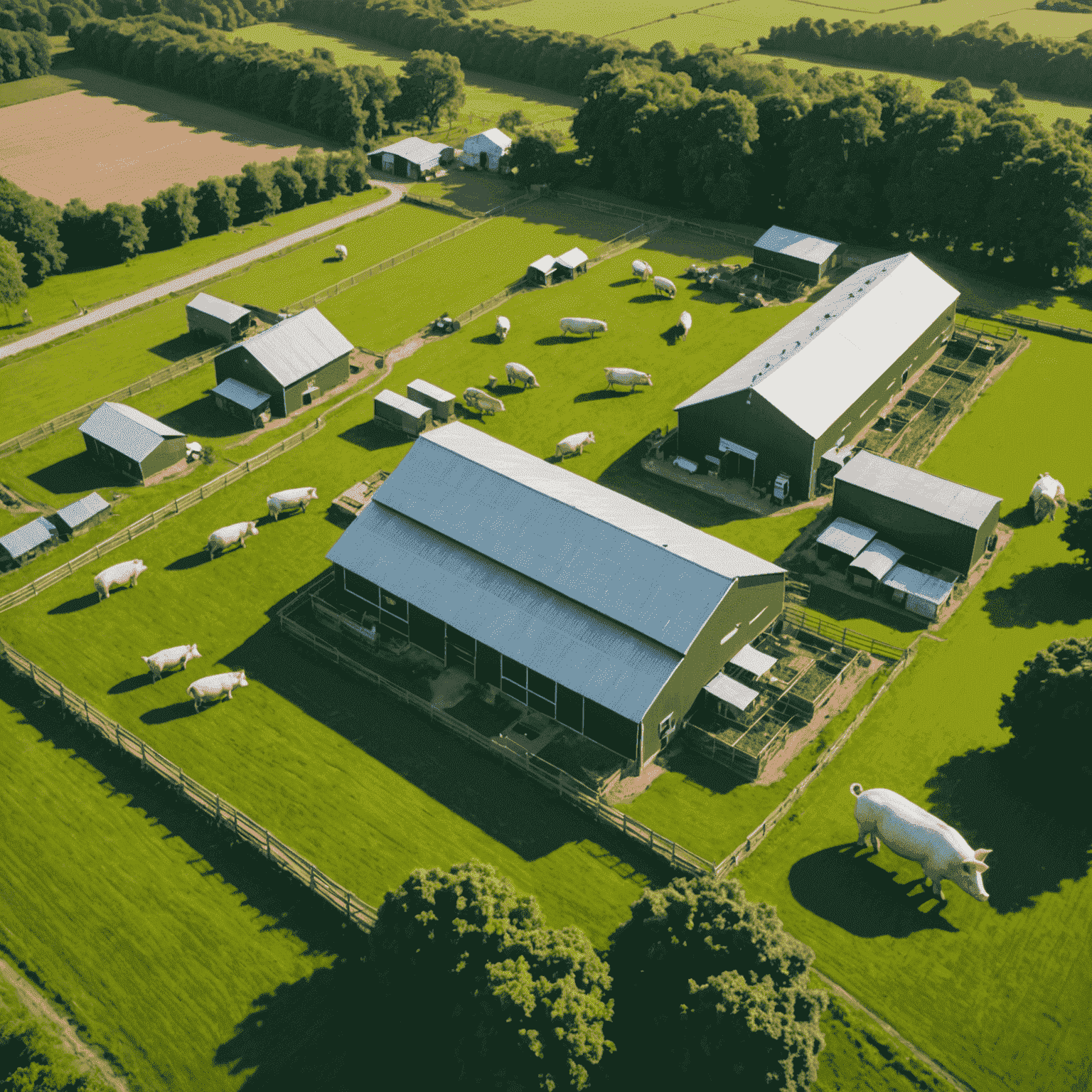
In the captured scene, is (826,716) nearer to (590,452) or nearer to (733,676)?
(733,676)

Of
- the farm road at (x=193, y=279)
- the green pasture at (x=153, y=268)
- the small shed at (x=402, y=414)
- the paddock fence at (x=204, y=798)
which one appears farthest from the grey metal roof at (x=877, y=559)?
the green pasture at (x=153, y=268)

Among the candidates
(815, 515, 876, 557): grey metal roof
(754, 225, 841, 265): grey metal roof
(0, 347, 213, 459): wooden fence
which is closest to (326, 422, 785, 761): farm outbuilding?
(815, 515, 876, 557): grey metal roof

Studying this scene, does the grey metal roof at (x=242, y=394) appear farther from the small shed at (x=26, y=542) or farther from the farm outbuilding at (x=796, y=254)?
the farm outbuilding at (x=796, y=254)

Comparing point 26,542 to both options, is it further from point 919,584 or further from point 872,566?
point 919,584

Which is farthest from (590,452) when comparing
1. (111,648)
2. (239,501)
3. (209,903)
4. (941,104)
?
(941,104)

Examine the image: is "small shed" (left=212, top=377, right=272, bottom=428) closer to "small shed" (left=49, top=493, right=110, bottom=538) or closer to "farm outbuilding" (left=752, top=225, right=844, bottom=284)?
"small shed" (left=49, top=493, right=110, bottom=538)

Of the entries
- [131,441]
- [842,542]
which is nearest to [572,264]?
[131,441]
